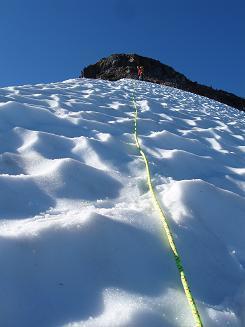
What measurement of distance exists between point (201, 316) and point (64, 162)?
143cm

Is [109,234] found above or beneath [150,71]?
above

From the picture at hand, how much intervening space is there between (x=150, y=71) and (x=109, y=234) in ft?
66.2

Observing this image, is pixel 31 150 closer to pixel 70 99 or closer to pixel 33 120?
pixel 33 120

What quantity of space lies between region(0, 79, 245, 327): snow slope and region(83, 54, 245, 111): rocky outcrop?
17.2 metres

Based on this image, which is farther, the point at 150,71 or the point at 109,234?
the point at 150,71

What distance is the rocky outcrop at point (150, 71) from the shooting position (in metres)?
20.4

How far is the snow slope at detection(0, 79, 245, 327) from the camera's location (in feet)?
4.49

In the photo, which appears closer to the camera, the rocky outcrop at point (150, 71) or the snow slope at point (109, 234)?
the snow slope at point (109, 234)

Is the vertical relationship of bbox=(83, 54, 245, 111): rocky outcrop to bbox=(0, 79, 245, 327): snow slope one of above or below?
below

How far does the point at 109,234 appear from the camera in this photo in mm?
1767

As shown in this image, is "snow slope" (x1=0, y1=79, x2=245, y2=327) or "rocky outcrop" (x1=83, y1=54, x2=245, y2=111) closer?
"snow slope" (x1=0, y1=79, x2=245, y2=327)

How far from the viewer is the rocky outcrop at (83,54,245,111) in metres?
20.4

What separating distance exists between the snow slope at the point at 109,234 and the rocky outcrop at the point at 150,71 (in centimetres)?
1721

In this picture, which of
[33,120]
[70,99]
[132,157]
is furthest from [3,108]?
[70,99]
